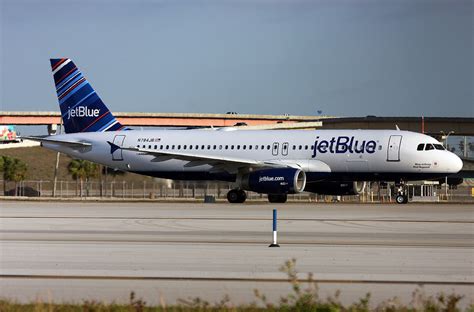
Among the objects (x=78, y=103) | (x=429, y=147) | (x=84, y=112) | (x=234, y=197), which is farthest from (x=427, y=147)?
(x=78, y=103)

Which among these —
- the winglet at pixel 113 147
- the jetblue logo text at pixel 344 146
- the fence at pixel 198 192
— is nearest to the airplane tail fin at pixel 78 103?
the winglet at pixel 113 147

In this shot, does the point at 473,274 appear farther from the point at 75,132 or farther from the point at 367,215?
the point at 75,132

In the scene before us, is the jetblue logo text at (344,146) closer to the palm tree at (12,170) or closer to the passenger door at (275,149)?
the passenger door at (275,149)

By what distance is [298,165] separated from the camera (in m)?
50.2

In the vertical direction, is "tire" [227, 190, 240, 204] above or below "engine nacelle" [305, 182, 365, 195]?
below

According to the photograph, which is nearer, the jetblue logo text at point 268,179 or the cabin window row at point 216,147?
the jetblue logo text at point 268,179

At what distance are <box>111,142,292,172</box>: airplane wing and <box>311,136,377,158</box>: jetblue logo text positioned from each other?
1.93 m

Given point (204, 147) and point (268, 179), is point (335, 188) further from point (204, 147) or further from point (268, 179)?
point (204, 147)

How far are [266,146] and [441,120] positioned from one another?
4785cm

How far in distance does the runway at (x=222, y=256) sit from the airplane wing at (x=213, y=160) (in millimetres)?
14253

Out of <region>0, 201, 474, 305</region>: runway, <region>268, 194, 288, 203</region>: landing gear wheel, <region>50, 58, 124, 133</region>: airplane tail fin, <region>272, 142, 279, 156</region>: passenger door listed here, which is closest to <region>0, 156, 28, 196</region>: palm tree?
<region>50, 58, 124, 133</region>: airplane tail fin

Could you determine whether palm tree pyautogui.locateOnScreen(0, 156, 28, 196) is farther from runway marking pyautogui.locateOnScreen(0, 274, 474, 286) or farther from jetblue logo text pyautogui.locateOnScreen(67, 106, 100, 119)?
runway marking pyautogui.locateOnScreen(0, 274, 474, 286)

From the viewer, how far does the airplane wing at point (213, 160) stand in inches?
1977

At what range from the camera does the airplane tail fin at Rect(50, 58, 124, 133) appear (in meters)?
58.5
